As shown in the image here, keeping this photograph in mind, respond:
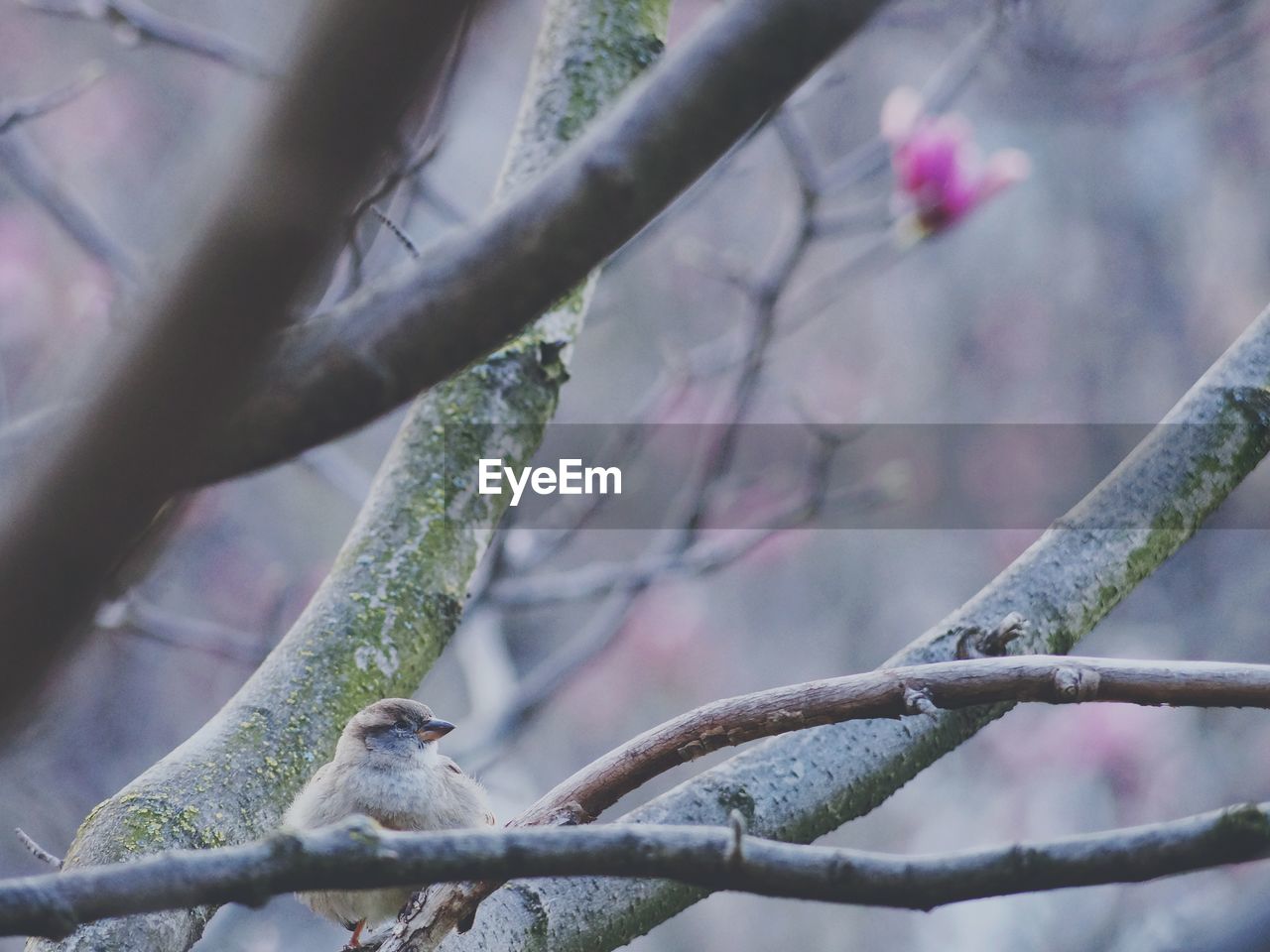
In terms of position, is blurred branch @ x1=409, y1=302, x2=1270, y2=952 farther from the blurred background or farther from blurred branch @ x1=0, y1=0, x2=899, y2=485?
the blurred background

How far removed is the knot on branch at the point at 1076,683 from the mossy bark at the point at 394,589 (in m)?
0.99

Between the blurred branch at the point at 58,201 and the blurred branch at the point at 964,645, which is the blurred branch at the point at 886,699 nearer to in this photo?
the blurred branch at the point at 964,645

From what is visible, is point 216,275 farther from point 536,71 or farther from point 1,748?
point 536,71

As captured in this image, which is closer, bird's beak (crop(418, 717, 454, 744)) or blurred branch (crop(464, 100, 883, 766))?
bird's beak (crop(418, 717, 454, 744))

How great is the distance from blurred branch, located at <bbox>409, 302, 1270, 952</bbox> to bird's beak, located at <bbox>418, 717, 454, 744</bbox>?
2.03 feet

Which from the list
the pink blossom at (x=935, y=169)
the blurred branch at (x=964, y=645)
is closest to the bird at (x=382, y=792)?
the blurred branch at (x=964, y=645)

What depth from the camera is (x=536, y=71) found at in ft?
8.19

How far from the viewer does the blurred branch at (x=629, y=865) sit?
2.90ft

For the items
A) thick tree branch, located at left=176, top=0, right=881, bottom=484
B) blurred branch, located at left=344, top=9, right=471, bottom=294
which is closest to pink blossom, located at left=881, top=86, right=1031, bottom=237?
blurred branch, located at left=344, top=9, right=471, bottom=294

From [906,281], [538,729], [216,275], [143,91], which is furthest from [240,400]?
[906,281]

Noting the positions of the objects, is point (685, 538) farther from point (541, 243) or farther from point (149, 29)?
point (541, 243)

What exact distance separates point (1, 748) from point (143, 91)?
687 centimetres

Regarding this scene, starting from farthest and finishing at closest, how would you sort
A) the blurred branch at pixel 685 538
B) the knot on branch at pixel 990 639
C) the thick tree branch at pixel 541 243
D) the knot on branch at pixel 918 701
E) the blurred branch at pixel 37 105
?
the blurred branch at pixel 685 538 < the blurred branch at pixel 37 105 < the knot on branch at pixel 990 639 < the knot on branch at pixel 918 701 < the thick tree branch at pixel 541 243

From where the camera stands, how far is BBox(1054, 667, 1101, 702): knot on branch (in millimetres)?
1262
